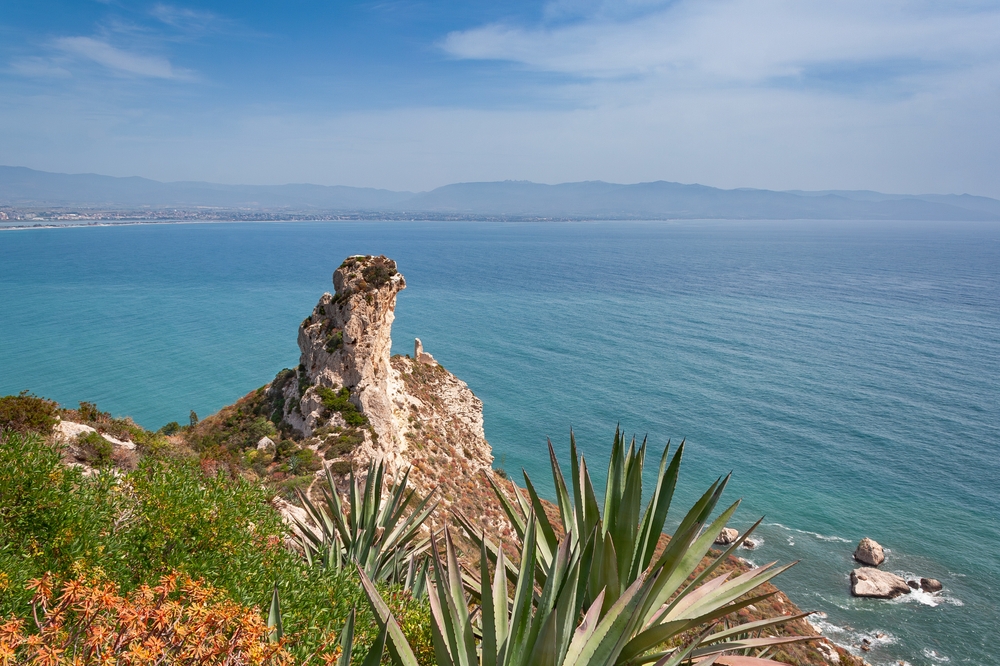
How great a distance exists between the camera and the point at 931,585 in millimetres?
24125

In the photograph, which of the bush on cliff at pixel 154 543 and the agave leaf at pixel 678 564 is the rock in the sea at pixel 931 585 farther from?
the bush on cliff at pixel 154 543

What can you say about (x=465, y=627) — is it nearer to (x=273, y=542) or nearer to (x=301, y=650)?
(x=301, y=650)

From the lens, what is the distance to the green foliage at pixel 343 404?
1950 cm

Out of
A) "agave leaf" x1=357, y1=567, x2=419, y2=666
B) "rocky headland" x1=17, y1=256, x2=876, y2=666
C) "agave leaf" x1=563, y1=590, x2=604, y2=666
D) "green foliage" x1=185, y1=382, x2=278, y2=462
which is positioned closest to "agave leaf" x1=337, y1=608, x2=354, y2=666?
"agave leaf" x1=357, y1=567, x2=419, y2=666

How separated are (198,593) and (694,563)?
134 inches

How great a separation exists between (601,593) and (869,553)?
28.3m

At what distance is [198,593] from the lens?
3895 millimetres

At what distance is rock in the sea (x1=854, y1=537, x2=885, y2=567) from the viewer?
2567 cm

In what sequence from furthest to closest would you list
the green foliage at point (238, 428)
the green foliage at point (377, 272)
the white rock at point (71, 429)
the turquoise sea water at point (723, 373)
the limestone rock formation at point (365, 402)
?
the turquoise sea water at point (723, 373), the green foliage at point (377, 272), the limestone rock formation at point (365, 402), the green foliage at point (238, 428), the white rock at point (71, 429)

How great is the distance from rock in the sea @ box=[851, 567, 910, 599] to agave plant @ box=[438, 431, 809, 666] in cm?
2409

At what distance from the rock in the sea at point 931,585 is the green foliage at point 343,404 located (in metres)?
22.8

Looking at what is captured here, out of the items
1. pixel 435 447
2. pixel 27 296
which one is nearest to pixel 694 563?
pixel 435 447

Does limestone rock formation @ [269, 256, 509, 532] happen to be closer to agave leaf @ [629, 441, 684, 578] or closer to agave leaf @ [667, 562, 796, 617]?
agave leaf @ [629, 441, 684, 578]

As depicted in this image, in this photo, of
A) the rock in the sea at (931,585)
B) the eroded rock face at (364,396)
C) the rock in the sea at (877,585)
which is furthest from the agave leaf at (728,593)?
the rock in the sea at (931,585)
